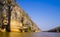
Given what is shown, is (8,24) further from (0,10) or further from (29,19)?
(29,19)

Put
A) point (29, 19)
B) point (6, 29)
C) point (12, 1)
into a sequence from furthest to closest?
point (29, 19) < point (12, 1) < point (6, 29)

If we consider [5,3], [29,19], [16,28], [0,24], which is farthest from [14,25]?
[29,19]

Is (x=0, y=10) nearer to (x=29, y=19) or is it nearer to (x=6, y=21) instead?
(x=6, y=21)

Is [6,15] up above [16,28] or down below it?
above

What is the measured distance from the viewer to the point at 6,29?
81.3m

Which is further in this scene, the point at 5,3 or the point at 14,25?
the point at 5,3

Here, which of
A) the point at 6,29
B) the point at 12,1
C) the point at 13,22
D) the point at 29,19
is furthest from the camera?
the point at 29,19

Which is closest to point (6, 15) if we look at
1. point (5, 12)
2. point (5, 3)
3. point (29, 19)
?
point (5, 12)

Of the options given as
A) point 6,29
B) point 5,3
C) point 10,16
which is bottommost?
point 6,29

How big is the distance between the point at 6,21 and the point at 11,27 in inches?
248

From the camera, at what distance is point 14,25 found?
85.2 m

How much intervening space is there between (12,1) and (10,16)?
1114 cm

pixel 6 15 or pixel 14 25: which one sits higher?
pixel 6 15

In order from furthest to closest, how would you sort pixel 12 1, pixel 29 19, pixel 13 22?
pixel 29 19 → pixel 12 1 → pixel 13 22
